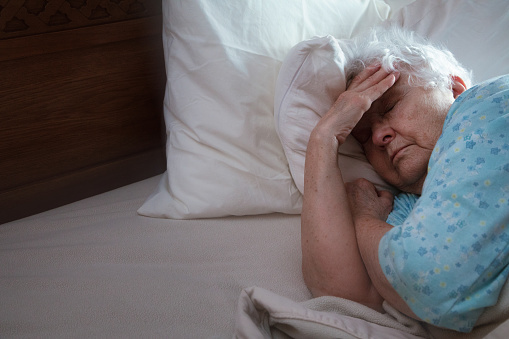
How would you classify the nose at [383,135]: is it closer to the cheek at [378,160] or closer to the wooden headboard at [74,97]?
the cheek at [378,160]

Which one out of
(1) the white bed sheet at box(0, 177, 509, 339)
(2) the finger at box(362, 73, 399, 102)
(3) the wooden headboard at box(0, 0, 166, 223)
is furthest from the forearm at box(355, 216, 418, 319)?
(3) the wooden headboard at box(0, 0, 166, 223)

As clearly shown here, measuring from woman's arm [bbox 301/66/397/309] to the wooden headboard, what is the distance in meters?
0.63

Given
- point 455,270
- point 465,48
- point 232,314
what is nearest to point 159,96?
point 232,314

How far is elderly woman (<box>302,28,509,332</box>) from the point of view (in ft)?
2.78

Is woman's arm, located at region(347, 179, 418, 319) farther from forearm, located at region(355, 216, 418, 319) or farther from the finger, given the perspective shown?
the finger

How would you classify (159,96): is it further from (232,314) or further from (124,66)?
(232,314)

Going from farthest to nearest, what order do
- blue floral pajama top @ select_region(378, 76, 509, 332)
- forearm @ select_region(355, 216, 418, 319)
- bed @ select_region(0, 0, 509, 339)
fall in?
bed @ select_region(0, 0, 509, 339) → forearm @ select_region(355, 216, 418, 319) → blue floral pajama top @ select_region(378, 76, 509, 332)

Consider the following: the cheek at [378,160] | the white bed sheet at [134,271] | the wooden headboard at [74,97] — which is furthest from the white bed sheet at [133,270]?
the cheek at [378,160]

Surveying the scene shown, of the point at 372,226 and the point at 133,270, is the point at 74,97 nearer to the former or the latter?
the point at 133,270

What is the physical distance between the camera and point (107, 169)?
1529 mm

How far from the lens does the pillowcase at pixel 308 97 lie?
121 cm

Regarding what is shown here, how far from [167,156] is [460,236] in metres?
0.80

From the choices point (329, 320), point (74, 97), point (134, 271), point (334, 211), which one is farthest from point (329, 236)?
point (74, 97)

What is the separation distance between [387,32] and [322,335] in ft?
2.78
